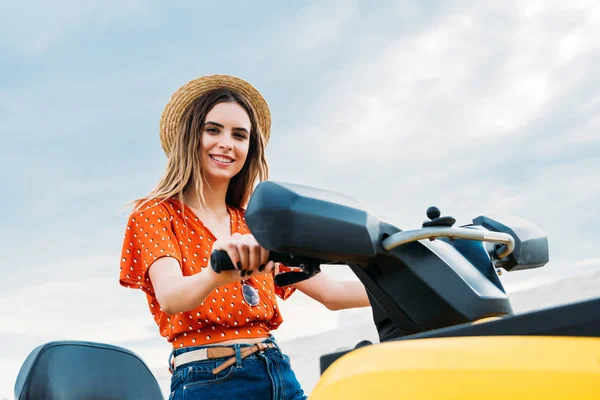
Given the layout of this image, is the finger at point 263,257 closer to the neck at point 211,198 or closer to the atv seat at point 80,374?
the atv seat at point 80,374

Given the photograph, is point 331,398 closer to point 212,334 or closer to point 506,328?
point 506,328

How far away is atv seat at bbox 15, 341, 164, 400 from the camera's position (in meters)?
1.76

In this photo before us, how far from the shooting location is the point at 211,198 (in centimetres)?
247

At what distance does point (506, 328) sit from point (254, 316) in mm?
1472

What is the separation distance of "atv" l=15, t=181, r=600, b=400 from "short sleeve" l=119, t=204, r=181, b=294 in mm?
987

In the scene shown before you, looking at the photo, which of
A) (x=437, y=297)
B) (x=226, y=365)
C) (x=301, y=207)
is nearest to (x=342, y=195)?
(x=301, y=207)

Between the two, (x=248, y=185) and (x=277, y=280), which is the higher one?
(x=248, y=185)

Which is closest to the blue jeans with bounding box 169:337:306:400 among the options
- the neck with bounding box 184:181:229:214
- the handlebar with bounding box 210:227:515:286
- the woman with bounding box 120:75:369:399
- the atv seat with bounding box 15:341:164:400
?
the woman with bounding box 120:75:369:399

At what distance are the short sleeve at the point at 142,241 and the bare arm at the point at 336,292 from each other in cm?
51

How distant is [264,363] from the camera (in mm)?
2064

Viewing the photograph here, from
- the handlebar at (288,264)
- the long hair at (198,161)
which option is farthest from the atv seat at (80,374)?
the handlebar at (288,264)

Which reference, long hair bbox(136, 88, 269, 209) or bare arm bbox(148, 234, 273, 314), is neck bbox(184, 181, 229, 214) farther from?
bare arm bbox(148, 234, 273, 314)

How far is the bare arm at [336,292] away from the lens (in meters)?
2.22

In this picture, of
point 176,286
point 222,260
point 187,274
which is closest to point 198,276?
point 176,286
